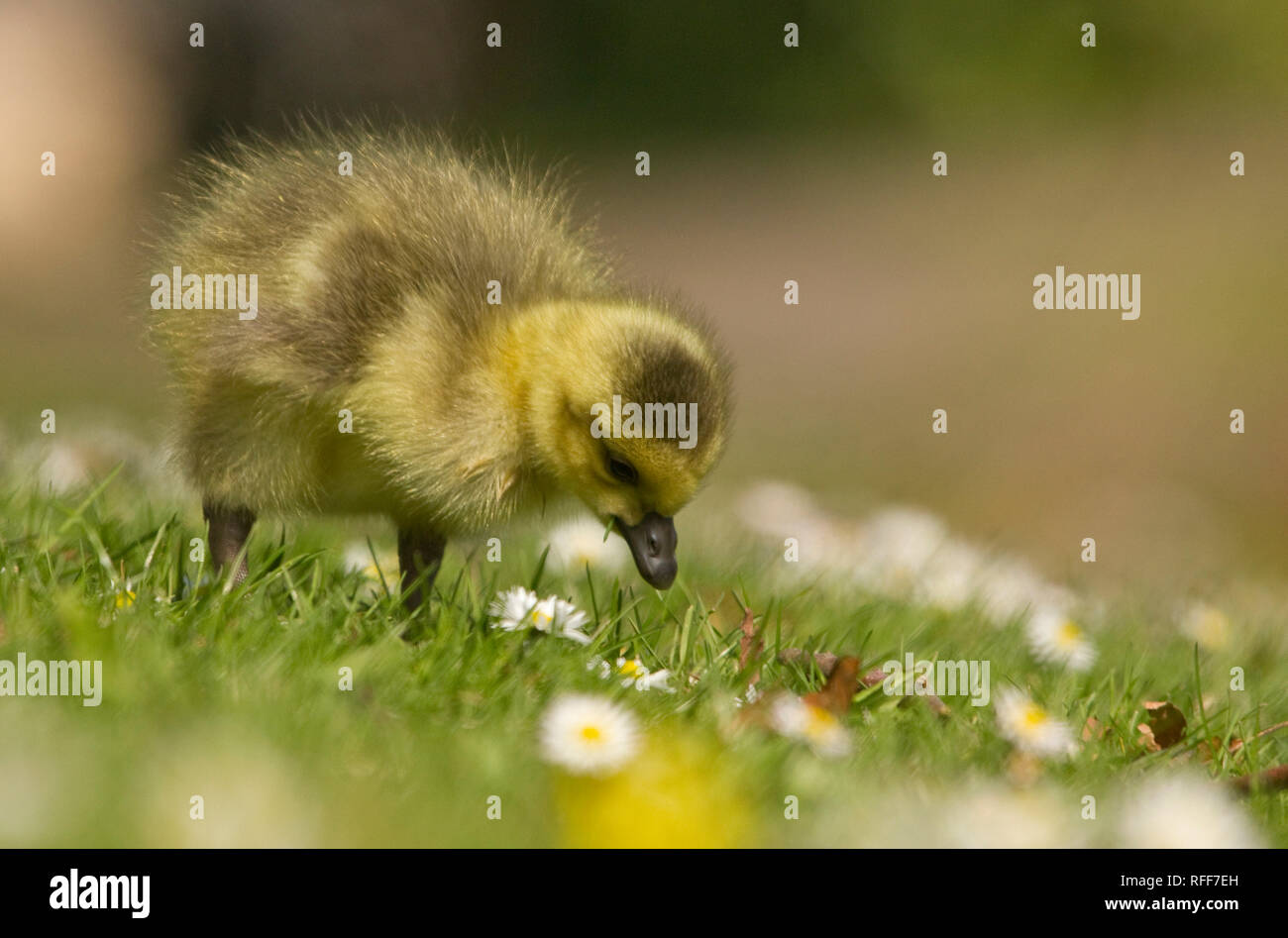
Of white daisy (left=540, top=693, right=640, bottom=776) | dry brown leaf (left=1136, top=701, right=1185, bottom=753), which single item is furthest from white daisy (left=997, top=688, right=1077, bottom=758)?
white daisy (left=540, top=693, right=640, bottom=776)

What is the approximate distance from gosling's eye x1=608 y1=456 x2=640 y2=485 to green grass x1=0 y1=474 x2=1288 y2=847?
26 cm

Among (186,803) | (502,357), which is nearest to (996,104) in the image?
(502,357)

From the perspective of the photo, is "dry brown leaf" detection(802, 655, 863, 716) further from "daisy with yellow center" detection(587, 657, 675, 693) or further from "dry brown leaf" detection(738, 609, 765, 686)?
"daisy with yellow center" detection(587, 657, 675, 693)

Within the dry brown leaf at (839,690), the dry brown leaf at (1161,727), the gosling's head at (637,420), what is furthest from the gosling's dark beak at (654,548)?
the dry brown leaf at (1161,727)

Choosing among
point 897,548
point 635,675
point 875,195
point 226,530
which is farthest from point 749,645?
point 875,195

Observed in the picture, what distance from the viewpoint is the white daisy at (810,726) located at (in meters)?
2.30

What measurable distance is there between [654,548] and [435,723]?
30.8 inches

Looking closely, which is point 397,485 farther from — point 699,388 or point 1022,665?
point 1022,665

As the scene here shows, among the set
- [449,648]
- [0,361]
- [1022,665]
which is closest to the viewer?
→ [449,648]

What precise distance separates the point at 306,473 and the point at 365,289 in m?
0.39

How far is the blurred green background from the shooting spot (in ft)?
27.2

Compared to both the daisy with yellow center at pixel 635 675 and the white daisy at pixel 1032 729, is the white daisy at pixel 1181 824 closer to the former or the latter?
the white daisy at pixel 1032 729

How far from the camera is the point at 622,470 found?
2822mm

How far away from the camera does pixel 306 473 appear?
2.88m
